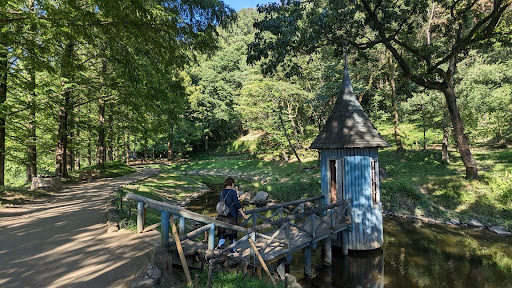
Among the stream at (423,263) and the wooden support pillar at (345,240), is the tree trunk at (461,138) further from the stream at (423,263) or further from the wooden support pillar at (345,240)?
the wooden support pillar at (345,240)

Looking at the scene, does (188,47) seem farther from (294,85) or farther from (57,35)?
(294,85)

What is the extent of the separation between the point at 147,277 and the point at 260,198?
14.9 metres

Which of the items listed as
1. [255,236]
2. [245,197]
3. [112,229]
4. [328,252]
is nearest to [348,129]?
[328,252]

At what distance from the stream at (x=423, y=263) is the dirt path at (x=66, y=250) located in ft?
17.0

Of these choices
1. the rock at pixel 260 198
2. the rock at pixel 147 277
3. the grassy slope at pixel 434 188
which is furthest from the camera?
the rock at pixel 260 198

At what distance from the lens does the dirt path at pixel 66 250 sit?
5105mm

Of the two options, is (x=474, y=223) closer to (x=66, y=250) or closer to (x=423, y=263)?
(x=423, y=263)

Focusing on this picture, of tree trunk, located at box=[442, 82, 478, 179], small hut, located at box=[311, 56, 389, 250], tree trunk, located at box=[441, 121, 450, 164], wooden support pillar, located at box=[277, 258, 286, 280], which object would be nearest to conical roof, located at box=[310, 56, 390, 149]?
small hut, located at box=[311, 56, 389, 250]

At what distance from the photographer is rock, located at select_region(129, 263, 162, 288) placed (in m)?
4.66

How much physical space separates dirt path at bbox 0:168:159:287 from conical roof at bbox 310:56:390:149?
6670 mm

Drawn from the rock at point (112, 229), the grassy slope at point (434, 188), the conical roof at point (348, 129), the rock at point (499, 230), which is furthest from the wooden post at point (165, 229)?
the rock at point (499, 230)

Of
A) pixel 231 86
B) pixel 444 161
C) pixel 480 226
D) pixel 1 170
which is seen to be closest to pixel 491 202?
pixel 480 226

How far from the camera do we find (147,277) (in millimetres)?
4852

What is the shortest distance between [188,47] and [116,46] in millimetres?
2466
